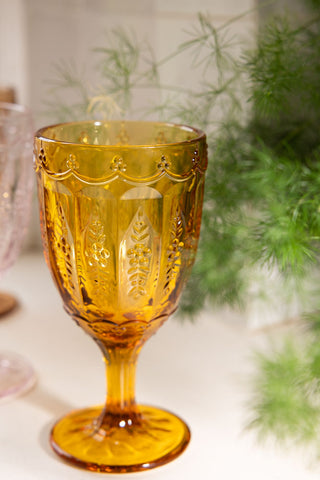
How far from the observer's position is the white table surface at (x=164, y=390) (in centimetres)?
41

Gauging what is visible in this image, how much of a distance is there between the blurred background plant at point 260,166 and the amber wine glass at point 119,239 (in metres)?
0.07

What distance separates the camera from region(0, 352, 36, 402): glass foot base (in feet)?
1.66

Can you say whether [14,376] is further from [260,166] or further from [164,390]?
[260,166]

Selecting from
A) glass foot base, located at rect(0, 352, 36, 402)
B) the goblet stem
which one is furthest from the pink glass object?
the goblet stem

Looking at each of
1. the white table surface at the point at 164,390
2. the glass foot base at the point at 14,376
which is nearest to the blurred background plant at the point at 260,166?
the white table surface at the point at 164,390

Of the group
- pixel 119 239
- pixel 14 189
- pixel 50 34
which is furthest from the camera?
pixel 50 34

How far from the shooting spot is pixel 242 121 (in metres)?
0.56

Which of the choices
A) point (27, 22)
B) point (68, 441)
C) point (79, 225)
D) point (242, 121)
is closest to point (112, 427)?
point (68, 441)

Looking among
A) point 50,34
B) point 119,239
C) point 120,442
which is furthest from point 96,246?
point 50,34

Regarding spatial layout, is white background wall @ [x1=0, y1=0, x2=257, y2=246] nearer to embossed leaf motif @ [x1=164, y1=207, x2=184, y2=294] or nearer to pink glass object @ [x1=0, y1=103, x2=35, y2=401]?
pink glass object @ [x1=0, y1=103, x2=35, y2=401]

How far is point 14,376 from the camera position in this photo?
528 millimetres

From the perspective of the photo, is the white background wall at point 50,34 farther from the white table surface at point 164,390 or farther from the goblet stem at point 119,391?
the goblet stem at point 119,391

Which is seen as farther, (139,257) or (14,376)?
(14,376)

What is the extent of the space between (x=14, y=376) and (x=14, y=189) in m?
0.14
